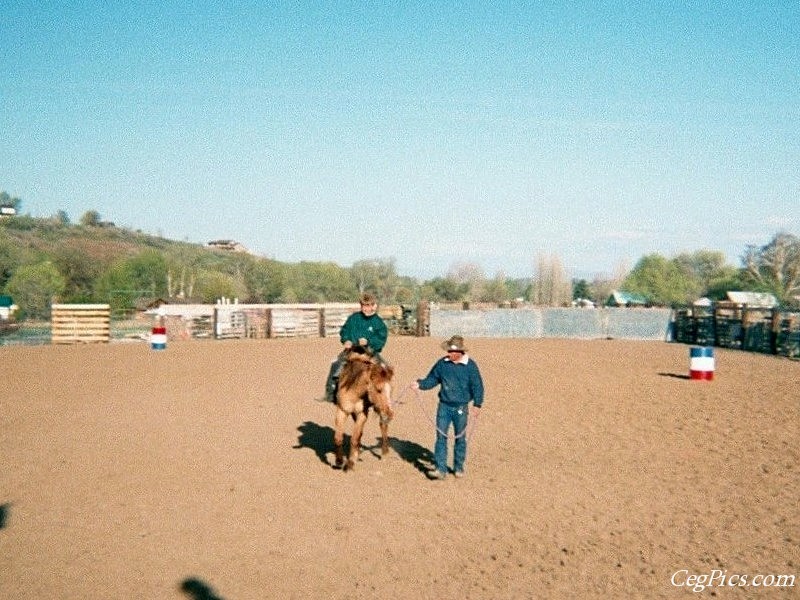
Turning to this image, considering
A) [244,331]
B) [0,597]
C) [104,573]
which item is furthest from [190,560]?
[244,331]

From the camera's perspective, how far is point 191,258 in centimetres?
11150

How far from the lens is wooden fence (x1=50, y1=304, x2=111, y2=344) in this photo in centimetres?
3444

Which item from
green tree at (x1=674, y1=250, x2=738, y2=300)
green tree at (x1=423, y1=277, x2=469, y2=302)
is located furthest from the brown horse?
green tree at (x1=674, y1=250, x2=738, y2=300)

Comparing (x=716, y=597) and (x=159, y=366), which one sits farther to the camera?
(x=159, y=366)

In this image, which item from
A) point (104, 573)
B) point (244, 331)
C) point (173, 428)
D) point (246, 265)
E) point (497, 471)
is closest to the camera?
point (104, 573)

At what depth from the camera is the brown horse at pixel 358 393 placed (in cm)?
934

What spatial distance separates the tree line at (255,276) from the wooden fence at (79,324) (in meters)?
10.7

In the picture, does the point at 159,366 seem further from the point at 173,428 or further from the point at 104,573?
the point at 104,573

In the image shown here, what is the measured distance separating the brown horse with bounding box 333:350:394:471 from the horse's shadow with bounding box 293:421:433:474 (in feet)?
2.28

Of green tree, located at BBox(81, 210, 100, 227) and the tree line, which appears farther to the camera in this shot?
green tree, located at BBox(81, 210, 100, 227)

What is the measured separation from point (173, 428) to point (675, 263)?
13939cm

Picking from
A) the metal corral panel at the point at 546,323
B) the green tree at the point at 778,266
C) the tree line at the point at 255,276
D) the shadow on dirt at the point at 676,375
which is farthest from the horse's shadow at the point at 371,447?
the green tree at the point at 778,266

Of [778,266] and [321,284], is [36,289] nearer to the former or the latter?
[321,284]

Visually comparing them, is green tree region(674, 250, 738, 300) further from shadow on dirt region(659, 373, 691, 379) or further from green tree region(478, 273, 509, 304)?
shadow on dirt region(659, 373, 691, 379)
